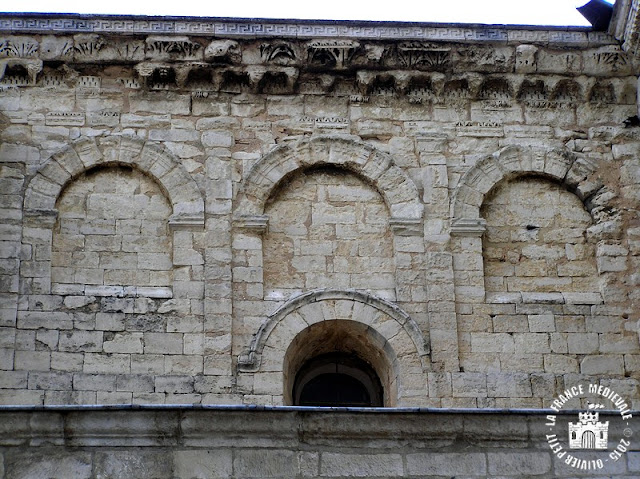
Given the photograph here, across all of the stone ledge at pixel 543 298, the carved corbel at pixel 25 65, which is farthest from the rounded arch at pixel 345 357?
the carved corbel at pixel 25 65

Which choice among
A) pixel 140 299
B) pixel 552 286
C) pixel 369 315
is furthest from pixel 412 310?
pixel 140 299

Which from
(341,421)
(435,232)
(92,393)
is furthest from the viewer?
(435,232)

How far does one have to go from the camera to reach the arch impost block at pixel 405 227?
52.4ft

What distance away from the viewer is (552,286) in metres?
16.0

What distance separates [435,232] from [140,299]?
3295mm

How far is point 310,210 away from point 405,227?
1.07m

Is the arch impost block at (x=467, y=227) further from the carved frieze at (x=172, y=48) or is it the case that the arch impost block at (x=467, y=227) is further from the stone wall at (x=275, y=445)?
the stone wall at (x=275, y=445)

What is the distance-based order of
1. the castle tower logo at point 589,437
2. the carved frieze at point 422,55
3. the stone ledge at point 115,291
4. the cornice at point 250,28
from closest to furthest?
the castle tower logo at point 589,437
the stone ledge at point 115,291
the cornice at point 250,28
the carved frieze at point 422,55

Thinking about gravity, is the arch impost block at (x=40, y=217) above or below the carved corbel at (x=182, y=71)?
below

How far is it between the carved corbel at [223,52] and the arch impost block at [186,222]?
1914 mm

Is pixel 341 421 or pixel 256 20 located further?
pixel 256 20

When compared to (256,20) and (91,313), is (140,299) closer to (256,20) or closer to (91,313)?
(91,313)

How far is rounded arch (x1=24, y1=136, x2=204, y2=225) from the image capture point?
52.1ft

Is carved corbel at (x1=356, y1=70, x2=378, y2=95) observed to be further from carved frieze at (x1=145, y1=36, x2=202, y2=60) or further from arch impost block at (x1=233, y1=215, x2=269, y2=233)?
arch impost block at (x1=233, y1=215, x2=269, y2=233)
